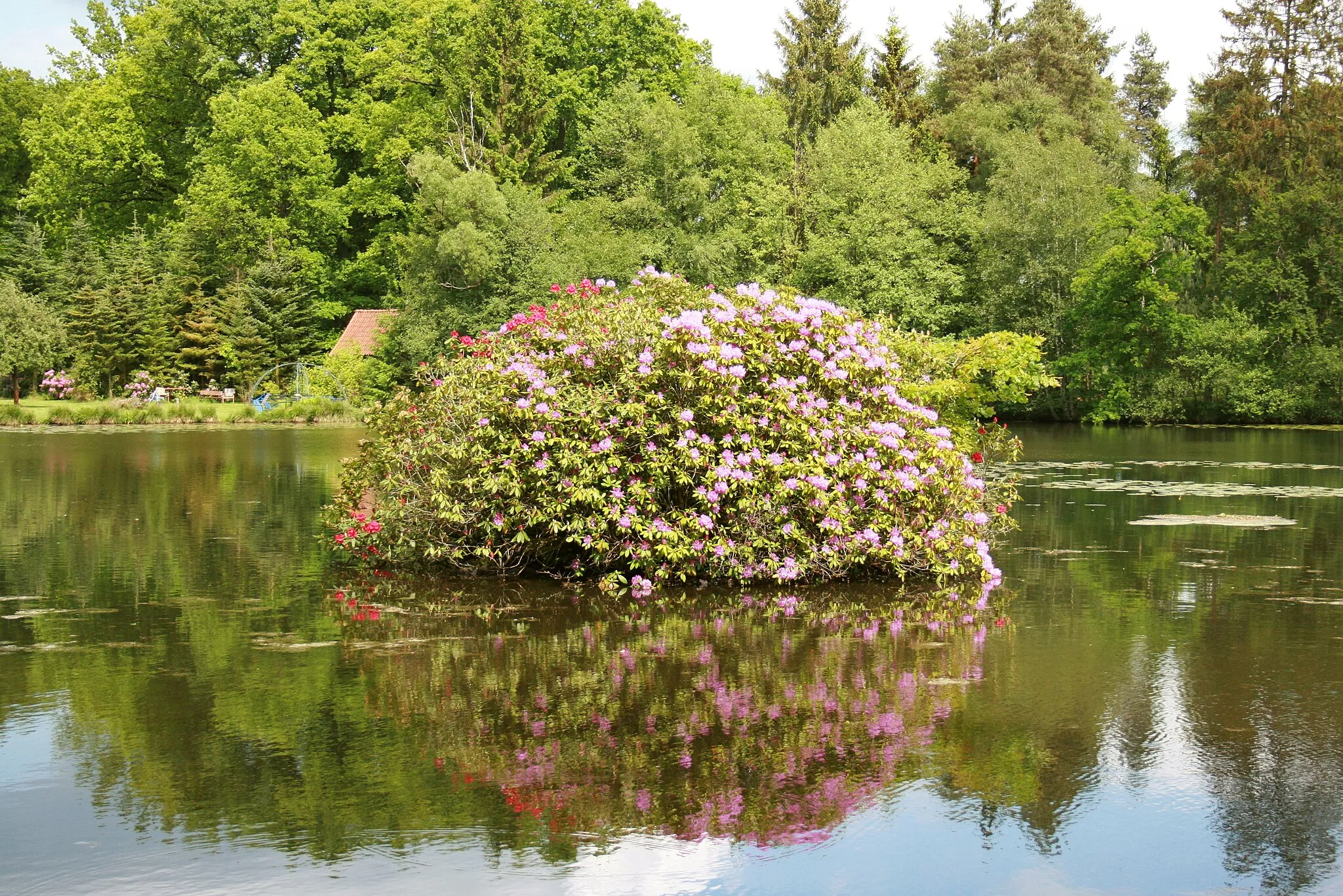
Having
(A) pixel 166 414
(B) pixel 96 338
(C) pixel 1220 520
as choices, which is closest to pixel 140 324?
(B) pixel 96 338

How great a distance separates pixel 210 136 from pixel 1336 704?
6572 centimetres

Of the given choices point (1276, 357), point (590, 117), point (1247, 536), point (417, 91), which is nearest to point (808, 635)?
point (1247, 536)

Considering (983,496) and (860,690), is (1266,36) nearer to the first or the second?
(983,496)

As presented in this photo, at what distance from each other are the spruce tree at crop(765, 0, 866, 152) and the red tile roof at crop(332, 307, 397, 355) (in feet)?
67.2

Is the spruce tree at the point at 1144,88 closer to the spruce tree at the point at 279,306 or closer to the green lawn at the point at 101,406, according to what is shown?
the spruce tree at the point at 279,306

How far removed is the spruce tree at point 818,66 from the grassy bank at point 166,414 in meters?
24.8

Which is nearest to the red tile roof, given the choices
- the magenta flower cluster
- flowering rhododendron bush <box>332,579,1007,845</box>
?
the magenta flower cluster

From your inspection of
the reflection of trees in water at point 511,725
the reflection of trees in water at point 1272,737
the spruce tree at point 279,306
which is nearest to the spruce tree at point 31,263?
the spruce tree at point 279,306

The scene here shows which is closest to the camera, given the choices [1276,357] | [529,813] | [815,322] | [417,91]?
[529,813]

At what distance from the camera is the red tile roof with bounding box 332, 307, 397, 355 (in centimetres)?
5725

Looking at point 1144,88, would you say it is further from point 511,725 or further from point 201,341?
point 511,725

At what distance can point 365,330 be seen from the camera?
199 ft

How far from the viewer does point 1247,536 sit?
15.6 meters

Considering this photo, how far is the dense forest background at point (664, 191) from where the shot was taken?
50531 mm
